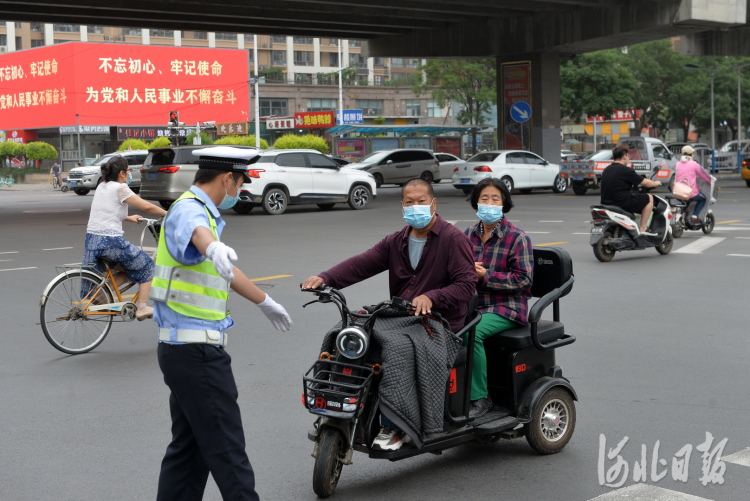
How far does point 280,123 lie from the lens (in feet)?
210

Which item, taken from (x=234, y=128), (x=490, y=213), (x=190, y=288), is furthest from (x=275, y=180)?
(x=234, y=128)

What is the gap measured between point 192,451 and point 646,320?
19.1ft

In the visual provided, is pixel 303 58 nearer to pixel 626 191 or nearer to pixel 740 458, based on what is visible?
pixel 626 191

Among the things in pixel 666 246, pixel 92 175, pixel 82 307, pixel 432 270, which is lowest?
pixel 666 246

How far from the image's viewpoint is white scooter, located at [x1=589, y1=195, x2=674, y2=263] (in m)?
12.7

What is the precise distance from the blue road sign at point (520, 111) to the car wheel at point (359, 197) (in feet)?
40.6

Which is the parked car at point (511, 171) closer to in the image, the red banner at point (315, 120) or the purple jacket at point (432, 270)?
the purple jacket at point (432, 270)

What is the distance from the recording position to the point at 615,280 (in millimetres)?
10922

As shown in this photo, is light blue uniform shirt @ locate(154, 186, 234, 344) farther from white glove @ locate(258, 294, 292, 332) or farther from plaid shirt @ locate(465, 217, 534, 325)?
plaid shirt @ locate(465, 217, 534, 325)

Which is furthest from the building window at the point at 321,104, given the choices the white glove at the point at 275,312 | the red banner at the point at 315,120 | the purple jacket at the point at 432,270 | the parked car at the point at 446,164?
the white glove at the point at 275,312

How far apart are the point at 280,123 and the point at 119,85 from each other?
462 inches

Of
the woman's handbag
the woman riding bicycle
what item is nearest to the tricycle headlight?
the woman riding bicycle

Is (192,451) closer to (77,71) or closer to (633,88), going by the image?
(633,88)

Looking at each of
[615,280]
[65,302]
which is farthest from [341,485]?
[615,280]
